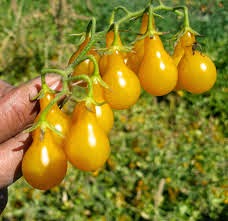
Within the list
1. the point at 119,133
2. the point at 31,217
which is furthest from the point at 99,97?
the point at 119,133

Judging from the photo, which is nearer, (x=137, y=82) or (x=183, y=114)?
(x=137, y=82)

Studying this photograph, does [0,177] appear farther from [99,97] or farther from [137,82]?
[137,82]

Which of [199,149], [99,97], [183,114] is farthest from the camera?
[183,114]

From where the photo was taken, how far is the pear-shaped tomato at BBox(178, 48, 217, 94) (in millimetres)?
1309

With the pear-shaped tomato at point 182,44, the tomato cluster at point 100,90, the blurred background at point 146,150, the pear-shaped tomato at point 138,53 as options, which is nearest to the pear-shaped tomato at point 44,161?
the tomato cluster at point 100,90

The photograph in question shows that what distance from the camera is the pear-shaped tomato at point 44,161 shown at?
44.9 inches

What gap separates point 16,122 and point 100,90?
35 cm

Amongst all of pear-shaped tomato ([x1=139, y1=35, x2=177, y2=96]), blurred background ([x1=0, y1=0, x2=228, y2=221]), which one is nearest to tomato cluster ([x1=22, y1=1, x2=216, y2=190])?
pear-shaped tomato ([x1=139, y1=35, x2=177, y2=96])

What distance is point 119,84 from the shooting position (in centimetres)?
121

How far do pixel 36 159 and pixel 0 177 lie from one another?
32 centimetres

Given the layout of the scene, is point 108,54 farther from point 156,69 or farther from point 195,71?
point 195,71

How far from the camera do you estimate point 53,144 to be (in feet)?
3.81

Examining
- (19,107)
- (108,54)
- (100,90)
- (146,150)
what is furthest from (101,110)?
(146,150)

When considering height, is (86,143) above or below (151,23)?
below
